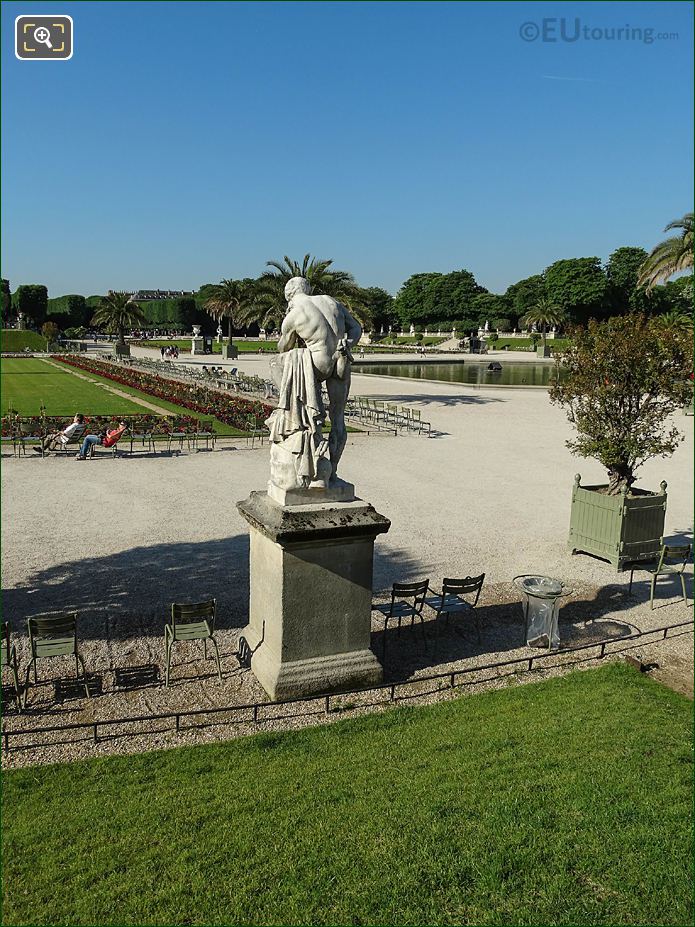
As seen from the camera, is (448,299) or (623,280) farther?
(448,299)

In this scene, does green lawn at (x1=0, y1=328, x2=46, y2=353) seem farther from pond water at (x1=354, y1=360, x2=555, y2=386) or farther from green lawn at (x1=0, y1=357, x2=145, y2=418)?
pond water at (x1=354, y1=360, x2=555, y2=386)

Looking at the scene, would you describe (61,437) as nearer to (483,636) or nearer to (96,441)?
(96,441)

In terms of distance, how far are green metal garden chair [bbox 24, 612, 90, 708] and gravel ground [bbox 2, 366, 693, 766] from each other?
23 centimetres

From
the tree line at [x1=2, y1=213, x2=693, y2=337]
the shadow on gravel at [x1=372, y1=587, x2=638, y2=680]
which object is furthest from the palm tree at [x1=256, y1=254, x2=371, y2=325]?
the shadow on gravel at [x1=372, y1=587, x2=638, y2=680]

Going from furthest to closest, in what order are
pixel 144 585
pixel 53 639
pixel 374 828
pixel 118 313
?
pixel 118 313
pixel 144 585
pixel 53 639
pixel 374 828

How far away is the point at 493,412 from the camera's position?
99.0 feet

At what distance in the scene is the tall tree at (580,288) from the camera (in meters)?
86.2

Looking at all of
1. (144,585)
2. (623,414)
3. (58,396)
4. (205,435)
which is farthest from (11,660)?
(58,396)

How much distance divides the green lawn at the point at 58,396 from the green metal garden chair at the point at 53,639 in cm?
1957

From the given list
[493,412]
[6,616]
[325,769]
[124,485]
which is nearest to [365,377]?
[493,412]

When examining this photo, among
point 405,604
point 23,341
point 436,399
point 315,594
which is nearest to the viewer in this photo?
point 315,594

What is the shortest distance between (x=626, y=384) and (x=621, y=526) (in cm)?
220

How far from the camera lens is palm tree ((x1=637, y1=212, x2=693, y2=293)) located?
89.4 ft

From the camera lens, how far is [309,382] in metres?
6.76
